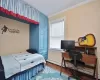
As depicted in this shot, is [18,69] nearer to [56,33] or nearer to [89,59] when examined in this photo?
[89,59]

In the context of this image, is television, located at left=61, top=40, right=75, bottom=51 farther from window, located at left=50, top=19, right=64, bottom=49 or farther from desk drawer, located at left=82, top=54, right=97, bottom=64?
window, located at left=50, top=19, right=64, bottom=49

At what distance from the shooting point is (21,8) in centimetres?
227

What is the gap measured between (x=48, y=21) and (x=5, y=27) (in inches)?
79.2

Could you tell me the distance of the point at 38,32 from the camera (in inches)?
125

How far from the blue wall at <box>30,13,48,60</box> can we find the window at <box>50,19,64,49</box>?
0.31m

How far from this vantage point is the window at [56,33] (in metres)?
3.22

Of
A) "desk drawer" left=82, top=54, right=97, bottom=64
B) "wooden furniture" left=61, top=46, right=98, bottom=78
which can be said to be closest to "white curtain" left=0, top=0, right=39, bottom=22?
"wooden furniture" left=61, top=46, right=98, bottom=78

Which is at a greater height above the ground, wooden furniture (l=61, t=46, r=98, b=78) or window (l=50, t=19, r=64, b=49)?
window (l=50, t=19, r=64, b=49)

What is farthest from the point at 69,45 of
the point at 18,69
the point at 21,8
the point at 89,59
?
the point at 21,8

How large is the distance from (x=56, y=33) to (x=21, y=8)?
184cm

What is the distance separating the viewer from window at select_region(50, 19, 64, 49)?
3222mm

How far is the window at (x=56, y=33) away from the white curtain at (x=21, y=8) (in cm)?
97

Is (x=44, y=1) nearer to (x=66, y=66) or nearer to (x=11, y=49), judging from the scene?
(x=11, y=49)

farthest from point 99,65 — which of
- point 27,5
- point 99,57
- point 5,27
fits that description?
point 5,27
